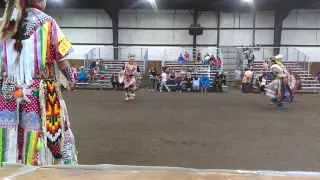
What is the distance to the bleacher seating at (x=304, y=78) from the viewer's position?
19.6 metres

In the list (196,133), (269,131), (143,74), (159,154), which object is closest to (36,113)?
(159,154)

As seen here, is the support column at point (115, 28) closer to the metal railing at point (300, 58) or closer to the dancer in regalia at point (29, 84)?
the metal railing at point (300, 58)

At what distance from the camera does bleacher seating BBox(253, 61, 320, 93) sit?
19605mm

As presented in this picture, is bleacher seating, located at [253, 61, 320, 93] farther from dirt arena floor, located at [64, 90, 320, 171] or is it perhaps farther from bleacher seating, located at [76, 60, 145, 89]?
dirt arena floor, located at [64, 90, 320, 171]

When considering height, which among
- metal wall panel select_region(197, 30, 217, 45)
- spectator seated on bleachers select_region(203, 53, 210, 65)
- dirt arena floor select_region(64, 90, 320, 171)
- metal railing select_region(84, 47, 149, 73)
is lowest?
dirt arena floor select_region(64, 90, 320, 171)

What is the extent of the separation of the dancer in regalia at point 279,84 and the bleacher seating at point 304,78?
824 centimetres

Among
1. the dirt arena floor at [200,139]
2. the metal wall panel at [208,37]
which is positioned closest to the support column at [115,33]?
the metal wall panel at [208,37]

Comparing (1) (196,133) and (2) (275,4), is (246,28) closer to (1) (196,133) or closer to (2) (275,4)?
(2) (275,4)

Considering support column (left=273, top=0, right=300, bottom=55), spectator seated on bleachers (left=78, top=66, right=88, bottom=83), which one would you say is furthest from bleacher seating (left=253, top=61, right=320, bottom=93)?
spectator seated on bleachers (left=78, top=66, right=88, bottom=83)

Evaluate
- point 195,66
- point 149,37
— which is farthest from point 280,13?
point 149,37

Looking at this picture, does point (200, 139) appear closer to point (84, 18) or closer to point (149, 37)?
point (149, 37)

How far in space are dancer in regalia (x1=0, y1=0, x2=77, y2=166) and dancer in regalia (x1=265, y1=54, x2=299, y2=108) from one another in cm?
934

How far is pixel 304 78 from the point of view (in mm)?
20484

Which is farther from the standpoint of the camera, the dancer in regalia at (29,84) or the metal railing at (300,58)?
the metal railing at (300,58)
